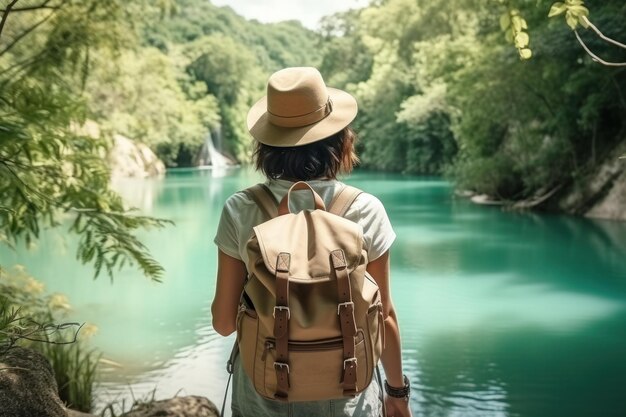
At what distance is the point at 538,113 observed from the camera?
53.8 ft

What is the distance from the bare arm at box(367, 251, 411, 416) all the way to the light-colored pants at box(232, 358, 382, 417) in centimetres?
12

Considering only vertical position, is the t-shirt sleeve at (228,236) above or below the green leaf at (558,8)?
below

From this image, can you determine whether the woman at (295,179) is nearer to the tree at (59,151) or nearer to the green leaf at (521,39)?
the green leaf at (521,39)

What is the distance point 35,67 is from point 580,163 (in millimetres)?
13895

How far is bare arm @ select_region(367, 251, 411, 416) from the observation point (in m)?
1.45

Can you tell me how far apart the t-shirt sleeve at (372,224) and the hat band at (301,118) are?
0.18 metres

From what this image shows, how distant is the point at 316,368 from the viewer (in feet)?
4.19

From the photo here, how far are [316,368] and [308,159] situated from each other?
42 centimetres

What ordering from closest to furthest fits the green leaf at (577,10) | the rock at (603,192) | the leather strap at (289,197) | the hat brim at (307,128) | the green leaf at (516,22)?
the leather strap at (289,197) < the hat brim at (307,128) < the green leaf at (577,10) < the green leaf at (516,22) < the rock at (603,192)

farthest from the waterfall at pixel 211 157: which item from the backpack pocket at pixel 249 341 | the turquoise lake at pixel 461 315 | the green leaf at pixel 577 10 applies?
the backpack pocket at pixel 249 341

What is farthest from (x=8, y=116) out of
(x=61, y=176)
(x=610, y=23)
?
(x=610, y=23)

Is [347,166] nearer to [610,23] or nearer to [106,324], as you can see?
[106,324]

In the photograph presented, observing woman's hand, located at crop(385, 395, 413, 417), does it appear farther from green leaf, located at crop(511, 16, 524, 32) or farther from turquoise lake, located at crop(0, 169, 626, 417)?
turquoise lake, located at crop(0, 169, 626, 417)

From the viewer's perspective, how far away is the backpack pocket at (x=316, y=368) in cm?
127
